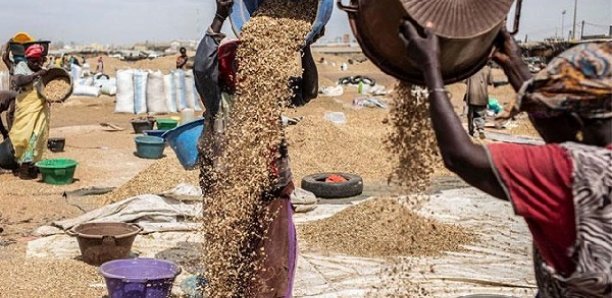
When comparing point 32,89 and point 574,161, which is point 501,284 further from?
point 32,89

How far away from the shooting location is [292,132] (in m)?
9.42

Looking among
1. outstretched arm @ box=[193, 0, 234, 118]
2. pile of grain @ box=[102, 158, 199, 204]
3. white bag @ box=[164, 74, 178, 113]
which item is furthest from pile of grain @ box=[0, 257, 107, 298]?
white bag @ box=[164, 74, 178, 113]

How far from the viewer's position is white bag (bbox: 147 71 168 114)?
1544 cm

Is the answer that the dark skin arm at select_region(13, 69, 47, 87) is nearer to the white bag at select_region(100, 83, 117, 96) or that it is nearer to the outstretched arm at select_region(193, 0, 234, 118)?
the outstretched arm at select_region(193, 0, 234, 118)

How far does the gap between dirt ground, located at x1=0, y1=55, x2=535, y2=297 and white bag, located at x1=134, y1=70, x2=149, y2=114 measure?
0.39 m

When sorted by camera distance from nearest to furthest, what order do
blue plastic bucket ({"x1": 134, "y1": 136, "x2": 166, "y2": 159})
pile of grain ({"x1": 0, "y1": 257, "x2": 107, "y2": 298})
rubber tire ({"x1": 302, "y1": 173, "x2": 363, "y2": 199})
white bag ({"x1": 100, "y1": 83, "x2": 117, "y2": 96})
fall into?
pile of grain ({"x1": 0, "y1": 257, "x2": 107, "y2": 298}) < rubber tire ({"x1": 302, "y1": 173, "x2": 363, "y2": 199}) < blue plastic bucket ({"x1": 134, "y1": 136, "x2": 166, "y2": 159}) < white bag ({"x1": 100, "y1": 83, "x2": 117, "y2": 96})

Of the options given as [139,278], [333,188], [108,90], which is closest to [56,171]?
[333,188]

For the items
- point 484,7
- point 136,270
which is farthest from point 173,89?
point 484,7

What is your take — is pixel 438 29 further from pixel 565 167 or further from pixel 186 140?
pixel 186 140

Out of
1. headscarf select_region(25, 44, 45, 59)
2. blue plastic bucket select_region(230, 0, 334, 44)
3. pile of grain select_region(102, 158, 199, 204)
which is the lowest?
pile of grain select_region(102, 158, 199, 204)

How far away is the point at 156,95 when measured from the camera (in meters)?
15.5

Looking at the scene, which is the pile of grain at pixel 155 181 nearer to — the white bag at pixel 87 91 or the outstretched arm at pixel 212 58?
the outstretched arm at pixel 212 58

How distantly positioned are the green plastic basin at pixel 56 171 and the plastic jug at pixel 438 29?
590 centimetres

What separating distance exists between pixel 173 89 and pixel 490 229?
1122 cm
